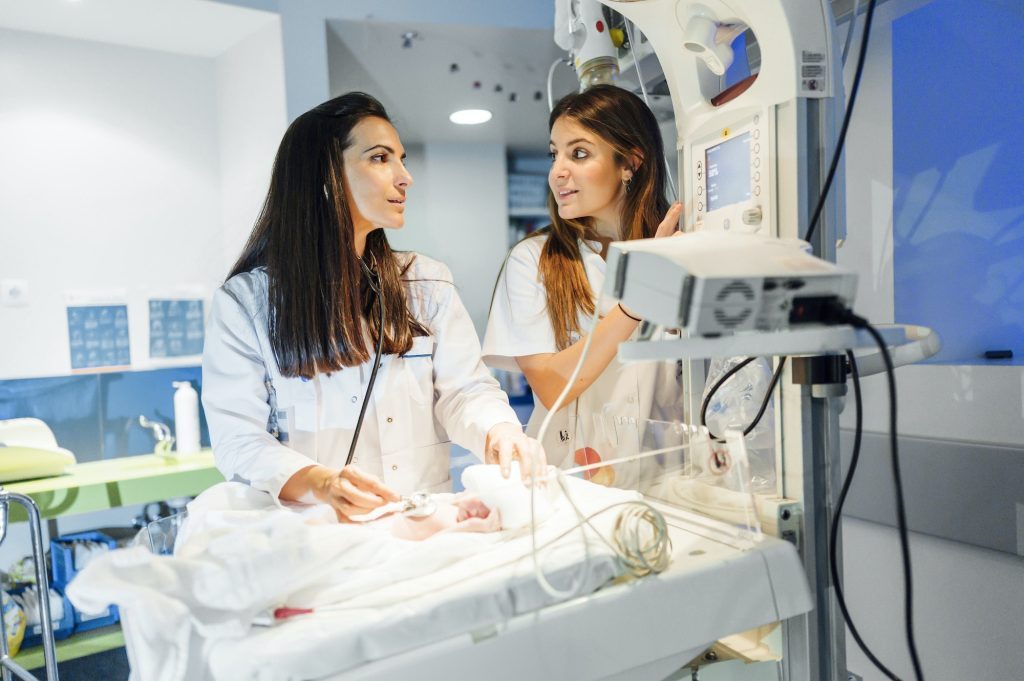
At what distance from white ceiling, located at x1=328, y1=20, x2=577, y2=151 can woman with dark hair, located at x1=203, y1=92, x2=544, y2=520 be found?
1.32 metres

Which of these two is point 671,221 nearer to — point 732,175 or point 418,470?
point 732,175

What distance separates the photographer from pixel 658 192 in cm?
184

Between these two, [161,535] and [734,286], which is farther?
[161,535]

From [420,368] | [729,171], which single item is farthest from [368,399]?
[729,171]

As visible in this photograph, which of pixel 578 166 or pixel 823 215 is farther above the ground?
pixel 578 166

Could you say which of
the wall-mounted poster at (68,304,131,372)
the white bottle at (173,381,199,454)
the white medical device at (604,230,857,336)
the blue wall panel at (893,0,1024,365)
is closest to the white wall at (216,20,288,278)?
the wall-mounted poster at (68,304,131,372)

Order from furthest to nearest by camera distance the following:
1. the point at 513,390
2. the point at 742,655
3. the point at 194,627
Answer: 1. the point at 513,390
2. the point at 742,655
3. the point at 194,627

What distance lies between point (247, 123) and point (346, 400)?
1.88 meters

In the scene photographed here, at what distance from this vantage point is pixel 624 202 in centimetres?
186

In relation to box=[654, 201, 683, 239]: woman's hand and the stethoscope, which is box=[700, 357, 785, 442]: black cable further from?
the stethoscope

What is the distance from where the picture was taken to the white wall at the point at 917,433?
1619 mm

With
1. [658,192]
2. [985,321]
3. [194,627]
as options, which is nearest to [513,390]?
[658,192]

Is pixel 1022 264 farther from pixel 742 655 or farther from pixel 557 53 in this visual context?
pixel 557 53

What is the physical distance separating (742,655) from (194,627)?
717mm
